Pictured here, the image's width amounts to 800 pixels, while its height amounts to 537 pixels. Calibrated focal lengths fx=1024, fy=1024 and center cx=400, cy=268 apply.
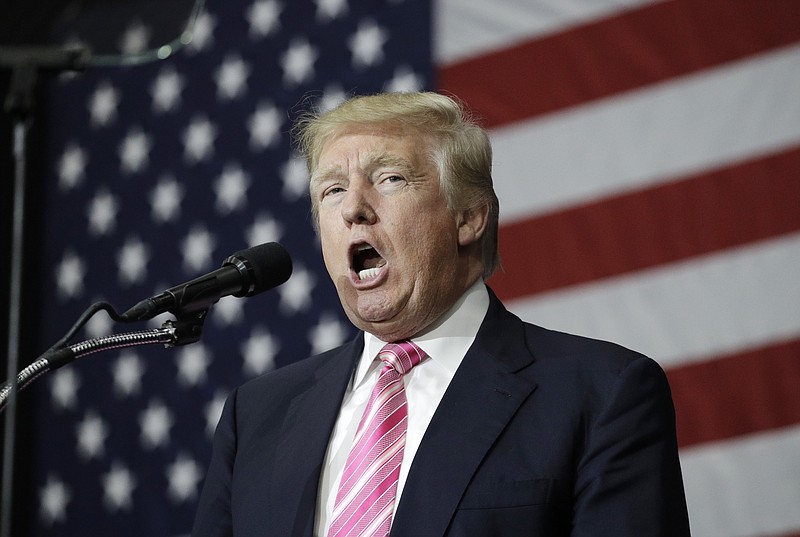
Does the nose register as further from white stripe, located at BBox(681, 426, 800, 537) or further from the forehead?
white stripe, located at BBox(681, 426, 800, 537)

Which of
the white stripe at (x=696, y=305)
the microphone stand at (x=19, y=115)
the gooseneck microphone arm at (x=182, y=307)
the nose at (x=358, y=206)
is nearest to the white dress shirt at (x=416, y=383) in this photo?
the nose at (x=358, y=206)

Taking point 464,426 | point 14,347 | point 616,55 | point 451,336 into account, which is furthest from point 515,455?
point 616,55

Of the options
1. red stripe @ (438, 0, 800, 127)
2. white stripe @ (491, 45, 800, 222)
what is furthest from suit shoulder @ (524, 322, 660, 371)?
red stripe @ (438, 0, 800, 127)

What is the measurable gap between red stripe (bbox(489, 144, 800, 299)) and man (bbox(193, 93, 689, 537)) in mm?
880

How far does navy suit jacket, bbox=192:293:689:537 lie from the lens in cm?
161

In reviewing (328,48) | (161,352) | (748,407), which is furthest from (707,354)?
(161,352)

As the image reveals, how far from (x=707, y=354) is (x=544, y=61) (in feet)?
3.24

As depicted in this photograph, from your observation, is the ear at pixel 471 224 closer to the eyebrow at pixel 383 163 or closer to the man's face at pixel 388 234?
the man's face at pixel 388 234

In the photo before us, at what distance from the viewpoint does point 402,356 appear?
187 centimetres

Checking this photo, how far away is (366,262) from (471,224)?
225 millimetres

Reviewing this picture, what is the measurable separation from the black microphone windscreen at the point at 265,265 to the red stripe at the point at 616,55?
154cm

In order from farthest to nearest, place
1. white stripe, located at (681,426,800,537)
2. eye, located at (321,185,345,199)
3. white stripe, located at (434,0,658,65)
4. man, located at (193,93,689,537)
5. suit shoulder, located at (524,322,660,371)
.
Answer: white stripe, located at (434,0,658,65)
white stripe, located at (681,426,800,537)
eye, located at (321,185,345,199)
suit shoulder, located at (524,322,660,371)
man, located at (193,93,689,537)

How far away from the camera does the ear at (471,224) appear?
6.54 ft

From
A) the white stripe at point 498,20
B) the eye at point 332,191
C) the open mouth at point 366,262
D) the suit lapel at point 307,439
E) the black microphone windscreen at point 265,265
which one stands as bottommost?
the suit lapel at point 307,439
